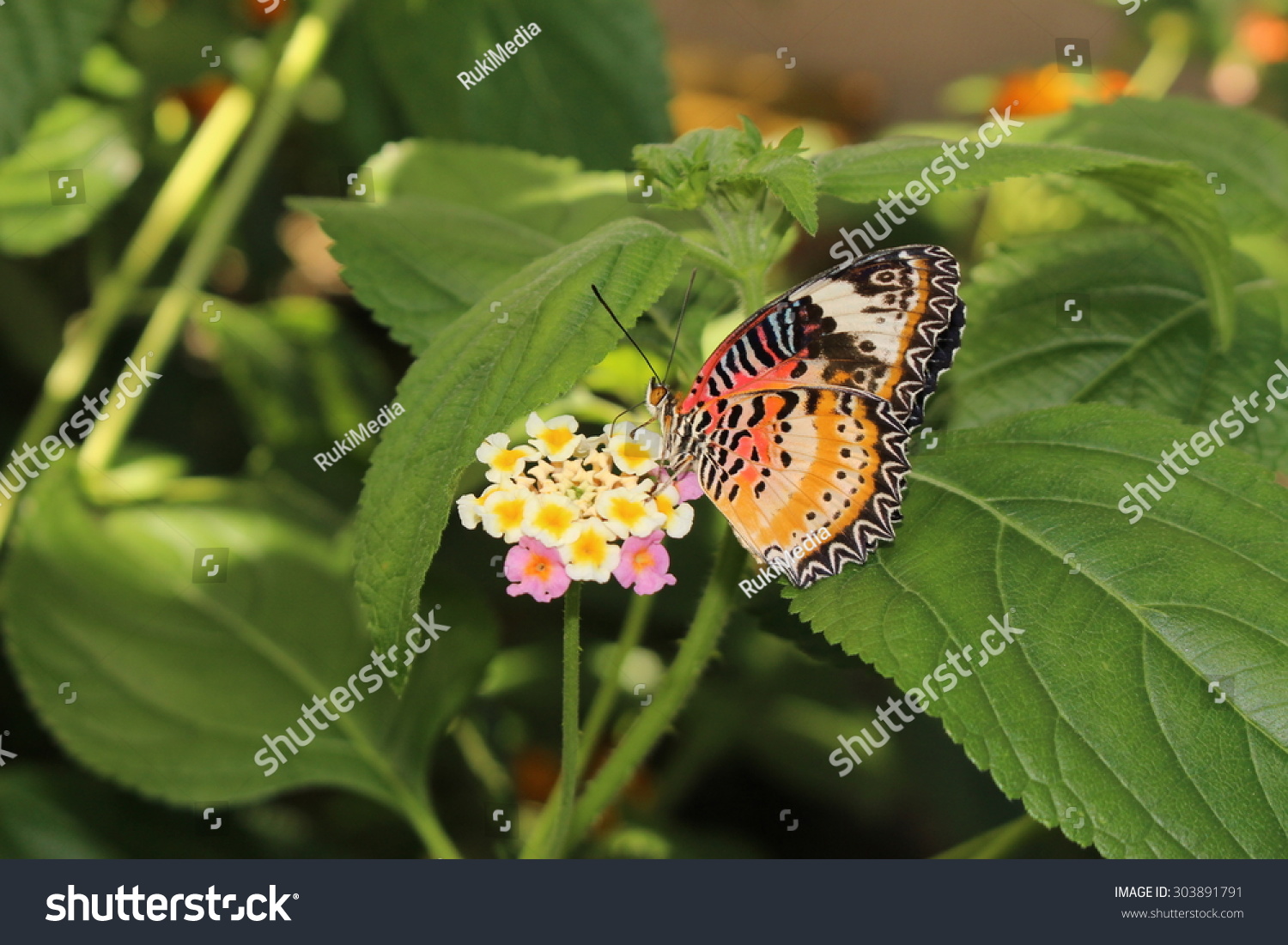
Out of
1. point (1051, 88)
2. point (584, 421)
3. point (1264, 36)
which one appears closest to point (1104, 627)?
point (584, 421)

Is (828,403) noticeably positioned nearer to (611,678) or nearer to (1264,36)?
(611,678)

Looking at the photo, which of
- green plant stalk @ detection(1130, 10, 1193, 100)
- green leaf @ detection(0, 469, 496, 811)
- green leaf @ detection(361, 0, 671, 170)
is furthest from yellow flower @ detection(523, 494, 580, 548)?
green plant stalk @ detection(1130, 10, 1193, 100)

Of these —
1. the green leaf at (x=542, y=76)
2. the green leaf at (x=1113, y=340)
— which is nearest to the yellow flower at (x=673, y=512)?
the green leaf at (x=1113, y=340)

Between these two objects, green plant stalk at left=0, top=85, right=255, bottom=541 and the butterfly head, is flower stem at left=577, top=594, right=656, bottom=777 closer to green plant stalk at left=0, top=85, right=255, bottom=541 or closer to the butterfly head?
the butterfly head

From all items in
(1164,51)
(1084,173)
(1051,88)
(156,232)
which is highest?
(156,232)

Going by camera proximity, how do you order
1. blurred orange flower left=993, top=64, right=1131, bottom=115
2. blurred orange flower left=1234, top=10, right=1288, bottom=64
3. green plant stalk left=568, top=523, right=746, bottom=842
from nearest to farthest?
green plant stalk left=568, top=523, right=746, bottom=842 → blurred orange flower left=993, top=64, right=1131, bottom=115 → blurred orange flower left=1234, top=10, right=1288, bottom=64
